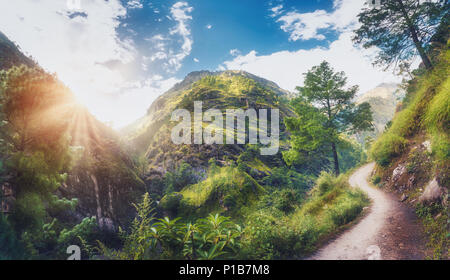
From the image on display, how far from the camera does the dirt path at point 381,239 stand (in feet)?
13.5

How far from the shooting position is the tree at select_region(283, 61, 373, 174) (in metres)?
13.5

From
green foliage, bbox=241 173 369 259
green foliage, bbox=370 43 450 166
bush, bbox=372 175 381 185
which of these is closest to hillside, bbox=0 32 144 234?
green foliage, bbox=241 173 369 259

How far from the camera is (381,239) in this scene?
479 cm

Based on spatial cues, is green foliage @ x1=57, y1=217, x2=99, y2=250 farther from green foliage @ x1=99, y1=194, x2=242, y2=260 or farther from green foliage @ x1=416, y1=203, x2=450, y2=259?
green foliage @ x1=416, y1=203, x2=450, y2=259

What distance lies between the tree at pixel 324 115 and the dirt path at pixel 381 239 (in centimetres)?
756

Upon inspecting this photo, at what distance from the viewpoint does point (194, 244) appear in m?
3.16

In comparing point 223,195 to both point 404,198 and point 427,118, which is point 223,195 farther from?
point 427,118

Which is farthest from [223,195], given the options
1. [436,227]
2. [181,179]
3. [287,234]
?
[436,227]

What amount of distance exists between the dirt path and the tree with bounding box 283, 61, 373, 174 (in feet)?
24.8

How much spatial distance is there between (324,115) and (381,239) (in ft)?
35.9

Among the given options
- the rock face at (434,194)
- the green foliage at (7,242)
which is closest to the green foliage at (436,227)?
the rock face at (434,194)
